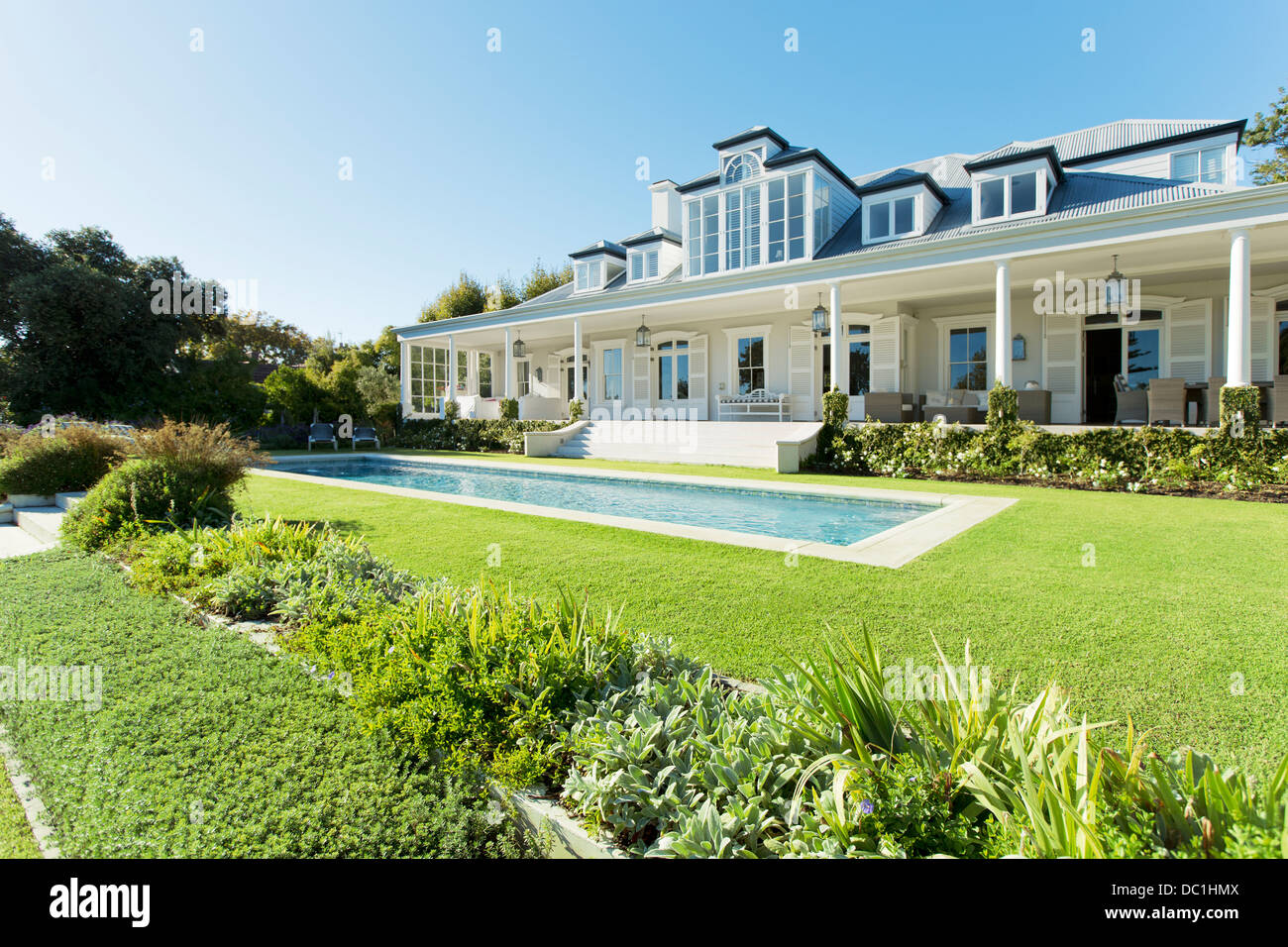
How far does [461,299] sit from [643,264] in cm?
1726

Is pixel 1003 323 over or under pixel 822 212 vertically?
under

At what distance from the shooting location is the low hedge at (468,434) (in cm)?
1881

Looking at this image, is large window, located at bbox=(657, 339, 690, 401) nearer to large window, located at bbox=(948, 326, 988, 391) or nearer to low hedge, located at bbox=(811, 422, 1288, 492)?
large window, located at bbox=(948, 326, 988, 391)

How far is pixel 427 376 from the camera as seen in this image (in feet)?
80.5

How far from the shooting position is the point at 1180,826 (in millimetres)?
1449

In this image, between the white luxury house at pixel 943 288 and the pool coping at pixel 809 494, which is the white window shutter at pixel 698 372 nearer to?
the white luxury house at pixel 943 288

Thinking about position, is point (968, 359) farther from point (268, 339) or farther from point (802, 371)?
point (268, 339)

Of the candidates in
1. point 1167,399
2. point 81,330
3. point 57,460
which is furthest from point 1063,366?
point 81,330

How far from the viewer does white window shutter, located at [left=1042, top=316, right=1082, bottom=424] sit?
1438cm

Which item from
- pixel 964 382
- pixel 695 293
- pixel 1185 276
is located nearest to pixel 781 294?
pixel 695 293

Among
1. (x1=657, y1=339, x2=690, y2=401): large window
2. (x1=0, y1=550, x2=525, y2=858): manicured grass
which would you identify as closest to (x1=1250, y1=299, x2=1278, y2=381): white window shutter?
(x1=657, y1=339, x2=690, y2=401): large window

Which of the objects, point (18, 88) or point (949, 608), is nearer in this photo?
point (949, 608)
